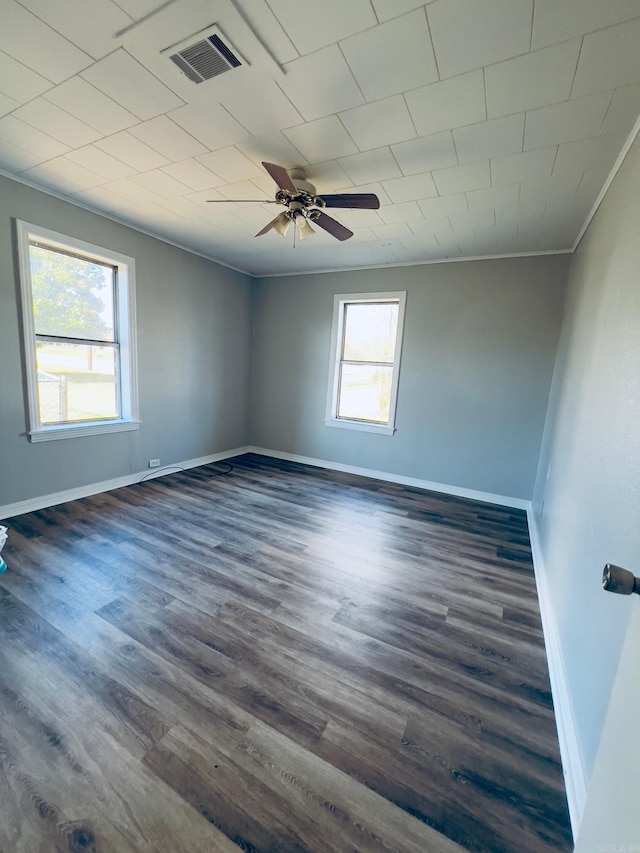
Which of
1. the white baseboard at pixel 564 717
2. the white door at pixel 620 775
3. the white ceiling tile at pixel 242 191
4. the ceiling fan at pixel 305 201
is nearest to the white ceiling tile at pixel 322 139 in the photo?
the ceiling fan at pixel 305 201

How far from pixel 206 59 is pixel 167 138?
73cm

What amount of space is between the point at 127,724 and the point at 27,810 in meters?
0.32

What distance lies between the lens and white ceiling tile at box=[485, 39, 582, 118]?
1.37 meters

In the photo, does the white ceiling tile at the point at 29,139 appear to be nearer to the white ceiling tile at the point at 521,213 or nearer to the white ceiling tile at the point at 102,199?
the white ceiling tile at the point at 102,199

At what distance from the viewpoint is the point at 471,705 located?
1505mm

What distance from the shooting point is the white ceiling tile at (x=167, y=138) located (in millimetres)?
1956

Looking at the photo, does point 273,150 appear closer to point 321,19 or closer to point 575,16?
point 321,19

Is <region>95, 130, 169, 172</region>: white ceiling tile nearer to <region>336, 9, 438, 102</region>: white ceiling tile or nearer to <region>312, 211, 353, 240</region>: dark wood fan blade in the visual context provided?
<region>312, 211, 353, 240</region>: dark wood fan blade

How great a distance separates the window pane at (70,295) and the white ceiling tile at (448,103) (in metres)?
3.22

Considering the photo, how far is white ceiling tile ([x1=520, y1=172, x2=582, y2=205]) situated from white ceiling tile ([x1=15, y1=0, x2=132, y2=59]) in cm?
244

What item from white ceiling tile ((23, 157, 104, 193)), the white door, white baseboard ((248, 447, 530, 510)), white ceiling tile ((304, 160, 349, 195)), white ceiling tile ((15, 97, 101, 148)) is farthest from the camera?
white baseboard ((248, 447, 530, 510))

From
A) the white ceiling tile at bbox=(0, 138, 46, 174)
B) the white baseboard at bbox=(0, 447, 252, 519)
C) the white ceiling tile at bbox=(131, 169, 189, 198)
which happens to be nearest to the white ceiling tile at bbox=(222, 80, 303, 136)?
the white ceiling tile at bbox=(131, 169, 189, 198)

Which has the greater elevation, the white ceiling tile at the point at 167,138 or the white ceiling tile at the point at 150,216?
the white ceiling tile at the point at 150,216

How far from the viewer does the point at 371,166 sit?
2.21 m
